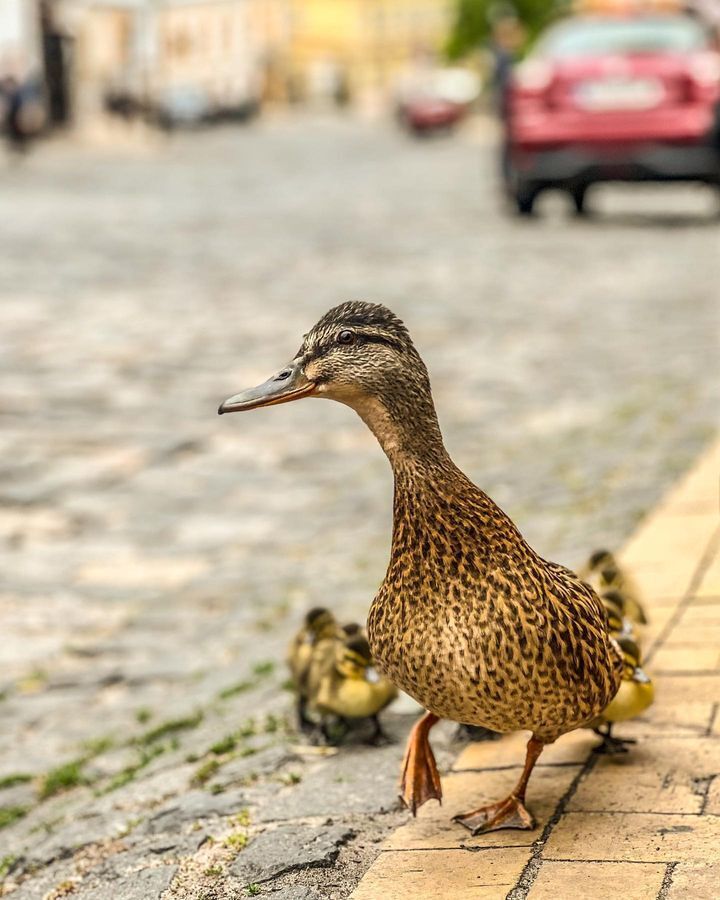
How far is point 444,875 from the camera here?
323 centimetres

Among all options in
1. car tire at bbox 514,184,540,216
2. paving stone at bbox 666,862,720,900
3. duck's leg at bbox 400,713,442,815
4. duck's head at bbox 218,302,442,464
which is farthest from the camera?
car tire at bbox 514,184,540,216

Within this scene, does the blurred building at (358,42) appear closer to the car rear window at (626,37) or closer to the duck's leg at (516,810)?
the car rear window at (626,37)

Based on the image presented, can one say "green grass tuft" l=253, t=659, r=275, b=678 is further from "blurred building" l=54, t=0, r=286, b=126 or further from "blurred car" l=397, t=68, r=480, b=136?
"blurred car" l=397, t=68, r=480, b=136

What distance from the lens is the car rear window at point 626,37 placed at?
16.7 meters

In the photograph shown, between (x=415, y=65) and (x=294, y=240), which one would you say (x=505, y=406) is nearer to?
(x=294, y=240)

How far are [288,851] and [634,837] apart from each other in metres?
0.70

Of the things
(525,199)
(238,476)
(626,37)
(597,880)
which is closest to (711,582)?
(597,880)

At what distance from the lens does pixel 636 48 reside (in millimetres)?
16688

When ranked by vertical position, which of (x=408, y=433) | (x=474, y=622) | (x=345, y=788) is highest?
(x=408, y=433)

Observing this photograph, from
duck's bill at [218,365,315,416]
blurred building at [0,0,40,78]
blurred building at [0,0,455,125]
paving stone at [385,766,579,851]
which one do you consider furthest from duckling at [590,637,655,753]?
blurred building at [0,0,40,78]

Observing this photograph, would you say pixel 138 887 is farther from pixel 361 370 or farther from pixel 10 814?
pixel 361 370

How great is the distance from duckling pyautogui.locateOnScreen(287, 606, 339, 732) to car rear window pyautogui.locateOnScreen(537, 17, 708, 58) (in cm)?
1272

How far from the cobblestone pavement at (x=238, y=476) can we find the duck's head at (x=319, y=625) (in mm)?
242

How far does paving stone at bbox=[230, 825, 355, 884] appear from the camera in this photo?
334cm
